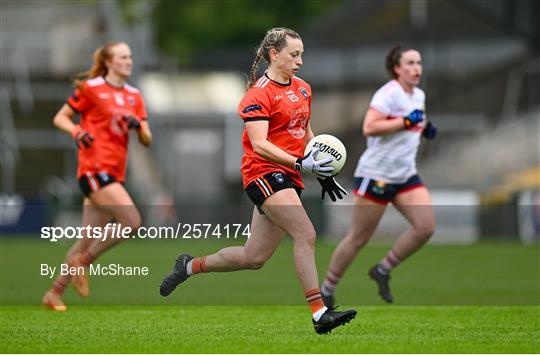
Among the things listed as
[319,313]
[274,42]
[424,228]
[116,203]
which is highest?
[274,42]

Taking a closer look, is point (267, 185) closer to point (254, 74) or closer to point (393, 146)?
point (254, 74)

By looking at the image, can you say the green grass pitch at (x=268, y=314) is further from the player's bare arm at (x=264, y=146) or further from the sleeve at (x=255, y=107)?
the sleeve at (x=255, y=107)

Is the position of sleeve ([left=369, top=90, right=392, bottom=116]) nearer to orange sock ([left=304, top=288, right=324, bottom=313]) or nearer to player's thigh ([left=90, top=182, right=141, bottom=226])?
player's thigh ([left=90, top=182, right=141, bottom=226])

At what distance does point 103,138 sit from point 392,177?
2731 millimetres

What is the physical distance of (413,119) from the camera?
1205 cm

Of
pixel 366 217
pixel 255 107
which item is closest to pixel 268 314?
pixel 366 217

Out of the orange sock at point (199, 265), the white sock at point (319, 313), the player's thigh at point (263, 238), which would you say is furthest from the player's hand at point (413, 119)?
the white sock at point (319, 313)

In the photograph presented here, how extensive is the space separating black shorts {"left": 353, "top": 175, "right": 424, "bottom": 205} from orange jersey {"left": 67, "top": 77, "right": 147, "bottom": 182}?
2.27 meters

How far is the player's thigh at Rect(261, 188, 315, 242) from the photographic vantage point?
927cm

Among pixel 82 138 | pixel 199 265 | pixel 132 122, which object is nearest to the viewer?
A: pixel 199 265

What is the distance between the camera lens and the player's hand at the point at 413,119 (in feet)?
39.4

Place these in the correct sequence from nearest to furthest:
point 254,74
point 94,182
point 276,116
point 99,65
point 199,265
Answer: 1. point 276,116
2. point 254,74
3. point 199,265
4. point 94,182
5. point 99,65

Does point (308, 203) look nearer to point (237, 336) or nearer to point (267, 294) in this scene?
point (267, 294)

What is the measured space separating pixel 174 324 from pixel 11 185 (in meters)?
24.2
